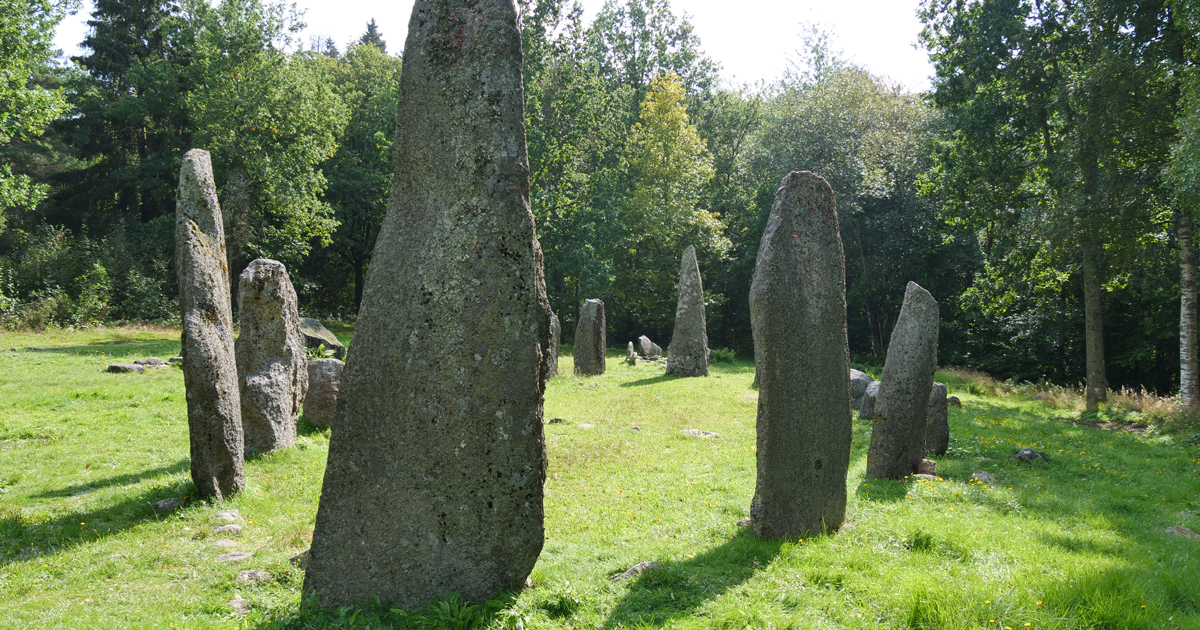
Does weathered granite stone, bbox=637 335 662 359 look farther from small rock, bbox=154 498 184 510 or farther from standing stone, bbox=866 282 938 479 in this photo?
small rock, bbox=154 498 184 510

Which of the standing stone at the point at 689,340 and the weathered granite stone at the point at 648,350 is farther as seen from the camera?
the weathered granite stone at the point at 648,350

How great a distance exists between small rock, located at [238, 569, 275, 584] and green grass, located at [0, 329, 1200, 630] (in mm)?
91

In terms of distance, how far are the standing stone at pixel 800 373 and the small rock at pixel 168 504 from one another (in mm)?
6830

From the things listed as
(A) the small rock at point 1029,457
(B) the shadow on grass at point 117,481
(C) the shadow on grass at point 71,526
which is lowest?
(A) the small rock at point 1029,457

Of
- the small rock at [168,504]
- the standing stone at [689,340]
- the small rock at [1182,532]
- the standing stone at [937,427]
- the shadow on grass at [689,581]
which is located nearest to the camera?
the shadow on grass at [689,581]

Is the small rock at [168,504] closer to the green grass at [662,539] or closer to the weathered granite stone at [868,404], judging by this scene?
the green grass at [662,539]

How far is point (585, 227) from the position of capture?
3688cm

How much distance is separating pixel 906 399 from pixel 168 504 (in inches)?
403

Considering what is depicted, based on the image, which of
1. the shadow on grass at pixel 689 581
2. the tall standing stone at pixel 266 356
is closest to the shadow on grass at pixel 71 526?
the tall standing stone at pixel 266 356

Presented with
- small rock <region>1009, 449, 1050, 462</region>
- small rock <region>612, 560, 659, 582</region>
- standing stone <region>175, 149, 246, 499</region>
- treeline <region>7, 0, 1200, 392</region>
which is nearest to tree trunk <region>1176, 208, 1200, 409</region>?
treeline <region>7, 0, 1200, 392</region>

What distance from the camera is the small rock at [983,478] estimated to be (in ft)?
32.4

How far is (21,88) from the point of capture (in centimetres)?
1884

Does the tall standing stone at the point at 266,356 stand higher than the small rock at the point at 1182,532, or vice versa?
the tall standing stone at the point at 266,356

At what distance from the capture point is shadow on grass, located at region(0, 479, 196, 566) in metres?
6.61
